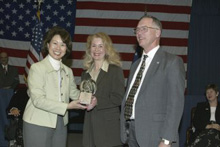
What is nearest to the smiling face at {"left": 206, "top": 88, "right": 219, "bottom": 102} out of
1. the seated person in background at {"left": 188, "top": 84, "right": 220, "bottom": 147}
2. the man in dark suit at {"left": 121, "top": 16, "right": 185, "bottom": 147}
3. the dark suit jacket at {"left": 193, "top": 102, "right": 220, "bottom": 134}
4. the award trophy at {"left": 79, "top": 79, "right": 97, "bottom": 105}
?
the seated person in background at {"left": 188, "top": 84, "right": 220, "bottom": 147}

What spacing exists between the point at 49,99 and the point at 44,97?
6 centimetres

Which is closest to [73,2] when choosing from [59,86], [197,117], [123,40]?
[123,40]

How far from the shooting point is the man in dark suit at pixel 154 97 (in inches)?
113

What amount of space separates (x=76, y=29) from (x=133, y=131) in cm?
636

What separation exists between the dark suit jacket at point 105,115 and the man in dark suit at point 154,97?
35 centimetres

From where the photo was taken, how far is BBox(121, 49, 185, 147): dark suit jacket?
2.88 metres

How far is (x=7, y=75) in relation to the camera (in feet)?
27.8

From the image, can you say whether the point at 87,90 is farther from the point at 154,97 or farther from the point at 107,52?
the point at 154,97

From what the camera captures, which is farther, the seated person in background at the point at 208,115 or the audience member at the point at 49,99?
the seated person in background at the point at 208,115

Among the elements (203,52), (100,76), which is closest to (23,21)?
(203,52)

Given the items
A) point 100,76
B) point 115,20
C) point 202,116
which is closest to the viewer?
point 100,76

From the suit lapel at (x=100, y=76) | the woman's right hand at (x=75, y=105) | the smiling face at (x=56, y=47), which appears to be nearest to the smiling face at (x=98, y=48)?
the suit lapel at (x=100, y=76)

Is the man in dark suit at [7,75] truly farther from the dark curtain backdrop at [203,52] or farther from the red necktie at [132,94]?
the red necktie at [132,94]

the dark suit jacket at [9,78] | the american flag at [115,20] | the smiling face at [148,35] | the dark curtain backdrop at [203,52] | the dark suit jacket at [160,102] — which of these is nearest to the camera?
the dark suit jacket at [160,102]
